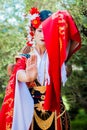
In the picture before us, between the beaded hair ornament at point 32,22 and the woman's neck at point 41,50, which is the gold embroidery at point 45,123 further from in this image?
the beaded hair ornament at point 32,22

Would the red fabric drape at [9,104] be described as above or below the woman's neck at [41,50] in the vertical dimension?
below

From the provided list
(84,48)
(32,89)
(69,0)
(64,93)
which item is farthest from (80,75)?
(32,89)

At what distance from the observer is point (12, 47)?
556 centimetres

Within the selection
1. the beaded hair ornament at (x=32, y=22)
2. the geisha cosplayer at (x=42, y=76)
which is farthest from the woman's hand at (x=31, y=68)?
the beaded hair ornament at (x=32, y=22)

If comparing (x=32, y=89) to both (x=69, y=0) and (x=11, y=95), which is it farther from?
(x=69, y=0)

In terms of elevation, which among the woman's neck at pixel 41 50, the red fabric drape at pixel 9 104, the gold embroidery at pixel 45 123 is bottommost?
the gold embroidery at pixel 45 123

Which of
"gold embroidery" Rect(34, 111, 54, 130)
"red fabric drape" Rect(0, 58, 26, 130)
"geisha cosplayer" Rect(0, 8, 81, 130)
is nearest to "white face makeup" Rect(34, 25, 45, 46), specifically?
"geisha cosplayer" Rect(0, 8, 81, 130)

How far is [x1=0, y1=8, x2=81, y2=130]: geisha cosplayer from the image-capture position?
8.41 ft

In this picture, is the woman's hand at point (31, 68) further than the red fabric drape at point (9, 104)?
No

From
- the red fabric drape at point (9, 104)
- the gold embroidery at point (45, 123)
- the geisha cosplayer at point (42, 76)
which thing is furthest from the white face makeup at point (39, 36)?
the gold embroidery at point (45, 123)

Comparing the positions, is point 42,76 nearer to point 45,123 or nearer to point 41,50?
point 41,50

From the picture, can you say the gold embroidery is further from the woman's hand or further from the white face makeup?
the white face makeup

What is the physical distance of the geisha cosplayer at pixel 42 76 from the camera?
8.41 feet

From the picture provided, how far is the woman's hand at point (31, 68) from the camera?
261 cm
